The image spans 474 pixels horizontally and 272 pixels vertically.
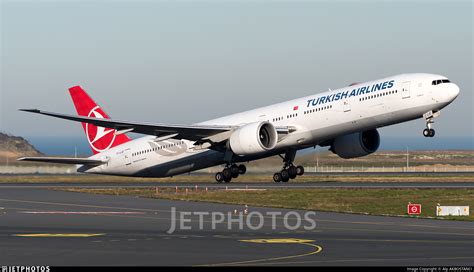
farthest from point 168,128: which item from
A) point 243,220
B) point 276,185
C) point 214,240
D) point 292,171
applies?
point 214,240

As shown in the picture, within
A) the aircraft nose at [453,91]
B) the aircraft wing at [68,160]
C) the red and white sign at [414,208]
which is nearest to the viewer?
the red and white sign at [414,208]

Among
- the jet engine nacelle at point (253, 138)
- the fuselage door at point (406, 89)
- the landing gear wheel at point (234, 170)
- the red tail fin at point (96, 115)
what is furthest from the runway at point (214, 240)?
the red tail fin at point (96, 115)

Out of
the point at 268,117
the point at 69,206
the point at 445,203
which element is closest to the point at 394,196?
the point at 445,203

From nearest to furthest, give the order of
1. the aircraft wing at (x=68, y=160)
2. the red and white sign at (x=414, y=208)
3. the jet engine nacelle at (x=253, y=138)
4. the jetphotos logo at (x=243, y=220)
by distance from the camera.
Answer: the jetphotos logo at (x=243, y=220)
the red and white sign at (x=414, y=208)
the jet engine nacelle at (x=253, y=138)
the aircraft wing at (x=68, y=160)

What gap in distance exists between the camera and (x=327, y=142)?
198 ft

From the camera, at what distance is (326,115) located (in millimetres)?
53844

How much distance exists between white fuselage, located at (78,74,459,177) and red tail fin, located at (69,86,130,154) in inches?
193

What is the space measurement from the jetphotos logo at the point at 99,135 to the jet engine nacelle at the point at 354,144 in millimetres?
19267

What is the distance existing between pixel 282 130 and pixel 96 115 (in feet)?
63.9

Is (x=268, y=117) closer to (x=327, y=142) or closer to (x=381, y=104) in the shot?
(x=327, y=142)

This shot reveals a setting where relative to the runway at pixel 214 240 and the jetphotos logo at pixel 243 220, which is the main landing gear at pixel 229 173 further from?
the jetphotos logo at pixel 243 220

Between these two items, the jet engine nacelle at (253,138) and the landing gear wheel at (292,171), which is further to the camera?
the landing gear wheel at (292,171)

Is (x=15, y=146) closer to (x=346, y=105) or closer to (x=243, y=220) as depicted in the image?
(x=346, y=105)

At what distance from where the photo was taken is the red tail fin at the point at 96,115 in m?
69.1
